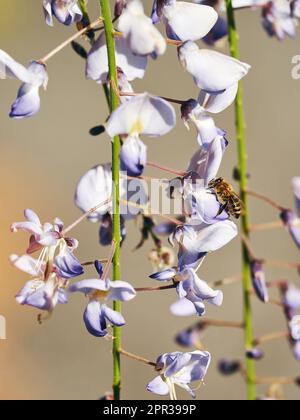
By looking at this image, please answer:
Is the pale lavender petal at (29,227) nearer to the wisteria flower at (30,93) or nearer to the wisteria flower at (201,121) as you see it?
the wisteria flower at (30,93)

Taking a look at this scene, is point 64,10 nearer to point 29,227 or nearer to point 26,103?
point 26,103

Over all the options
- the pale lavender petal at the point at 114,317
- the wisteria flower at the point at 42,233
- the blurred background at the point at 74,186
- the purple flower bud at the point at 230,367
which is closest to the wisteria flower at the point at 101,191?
the wisteria flower at the point at 42,233

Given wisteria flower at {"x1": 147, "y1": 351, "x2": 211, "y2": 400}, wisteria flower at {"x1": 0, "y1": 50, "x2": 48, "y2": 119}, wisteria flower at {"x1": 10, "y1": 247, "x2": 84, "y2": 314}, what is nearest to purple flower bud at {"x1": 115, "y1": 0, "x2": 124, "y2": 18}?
wisteria flower at {"x1": 0, "y1": 50, "x2": 48, "y2": 119}

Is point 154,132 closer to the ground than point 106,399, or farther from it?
farther from it
